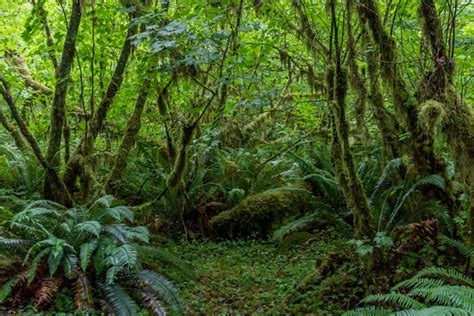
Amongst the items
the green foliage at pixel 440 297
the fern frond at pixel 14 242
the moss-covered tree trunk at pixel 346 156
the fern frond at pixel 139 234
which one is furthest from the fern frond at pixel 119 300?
the moss-covered tree trunk at pixel 346 156

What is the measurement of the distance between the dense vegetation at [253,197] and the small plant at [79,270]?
2 cm

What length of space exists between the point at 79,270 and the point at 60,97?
2.87 m

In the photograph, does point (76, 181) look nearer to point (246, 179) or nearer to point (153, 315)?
point (246, 179)

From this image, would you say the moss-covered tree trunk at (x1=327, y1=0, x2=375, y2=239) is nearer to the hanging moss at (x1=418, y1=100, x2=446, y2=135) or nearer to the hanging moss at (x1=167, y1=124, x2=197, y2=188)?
the hanging moss at (x1=418, y1=100, x2=446, y2=135)

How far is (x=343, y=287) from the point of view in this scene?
13.0ft

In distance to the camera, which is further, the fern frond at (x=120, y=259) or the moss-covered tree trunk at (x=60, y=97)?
the moss-covered tree trunk at (x=60, y=97)

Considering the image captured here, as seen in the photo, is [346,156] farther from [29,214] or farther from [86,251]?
[29,214]

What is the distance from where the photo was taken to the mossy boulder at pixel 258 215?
22.3 feet

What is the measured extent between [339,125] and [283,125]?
294 inches

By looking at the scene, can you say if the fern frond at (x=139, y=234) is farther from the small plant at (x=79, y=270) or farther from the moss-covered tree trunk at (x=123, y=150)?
the moss-covered tree trunk at (x=123, y=150)

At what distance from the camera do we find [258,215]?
22.3 feet

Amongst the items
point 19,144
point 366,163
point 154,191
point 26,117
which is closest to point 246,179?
point 154,191

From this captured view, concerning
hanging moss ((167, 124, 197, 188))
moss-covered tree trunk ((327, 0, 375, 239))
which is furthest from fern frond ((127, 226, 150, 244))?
moss-covered tree trunk ((327, 0, 375, 239))

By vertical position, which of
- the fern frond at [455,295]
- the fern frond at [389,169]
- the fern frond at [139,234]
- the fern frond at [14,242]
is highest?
the fern frond at [389,169]
